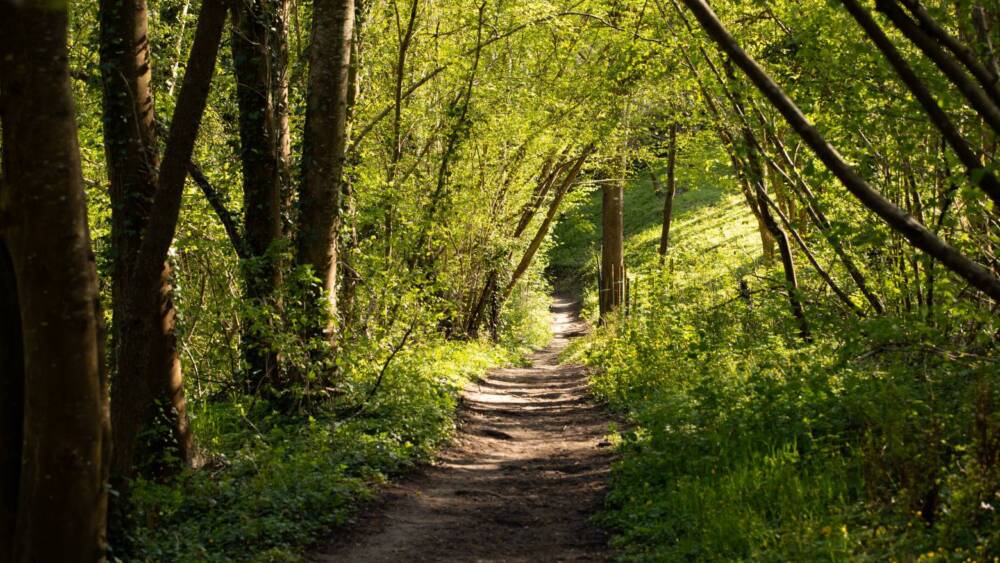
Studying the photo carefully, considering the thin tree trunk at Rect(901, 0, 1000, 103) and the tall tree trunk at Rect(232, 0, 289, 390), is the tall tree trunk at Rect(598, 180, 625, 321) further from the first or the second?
the thin tree trunk at Rect(901, 0, 1000, 103)

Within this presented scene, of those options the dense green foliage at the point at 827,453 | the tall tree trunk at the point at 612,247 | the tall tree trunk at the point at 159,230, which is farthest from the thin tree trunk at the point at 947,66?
the tall tree trunk at the point at 612,247

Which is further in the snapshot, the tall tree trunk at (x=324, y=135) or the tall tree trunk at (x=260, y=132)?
the tall tree trunk at (x=324, y=135)

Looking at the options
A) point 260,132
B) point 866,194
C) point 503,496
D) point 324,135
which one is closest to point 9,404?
point 866,194

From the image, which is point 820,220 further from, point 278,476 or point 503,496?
point 278,476

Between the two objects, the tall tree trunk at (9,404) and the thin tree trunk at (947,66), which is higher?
the thin tree trunk at (947,66)

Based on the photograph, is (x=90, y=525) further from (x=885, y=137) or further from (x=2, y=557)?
(x=885, y=137)

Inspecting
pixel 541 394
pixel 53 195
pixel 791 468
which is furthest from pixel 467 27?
pixel 53 195

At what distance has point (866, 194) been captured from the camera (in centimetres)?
443

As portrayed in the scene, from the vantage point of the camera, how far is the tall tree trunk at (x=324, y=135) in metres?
10.4

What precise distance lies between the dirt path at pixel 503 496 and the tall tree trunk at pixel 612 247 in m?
9.32

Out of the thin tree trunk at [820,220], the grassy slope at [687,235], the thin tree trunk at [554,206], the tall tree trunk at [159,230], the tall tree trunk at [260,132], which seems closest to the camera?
the tall tree trunk at [159,230]

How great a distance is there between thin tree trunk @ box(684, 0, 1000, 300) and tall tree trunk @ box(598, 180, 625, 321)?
727 inches

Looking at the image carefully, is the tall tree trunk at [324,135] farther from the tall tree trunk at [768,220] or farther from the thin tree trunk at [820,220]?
→ the thin tree trunk at [820,220]

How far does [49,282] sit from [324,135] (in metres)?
6.78
